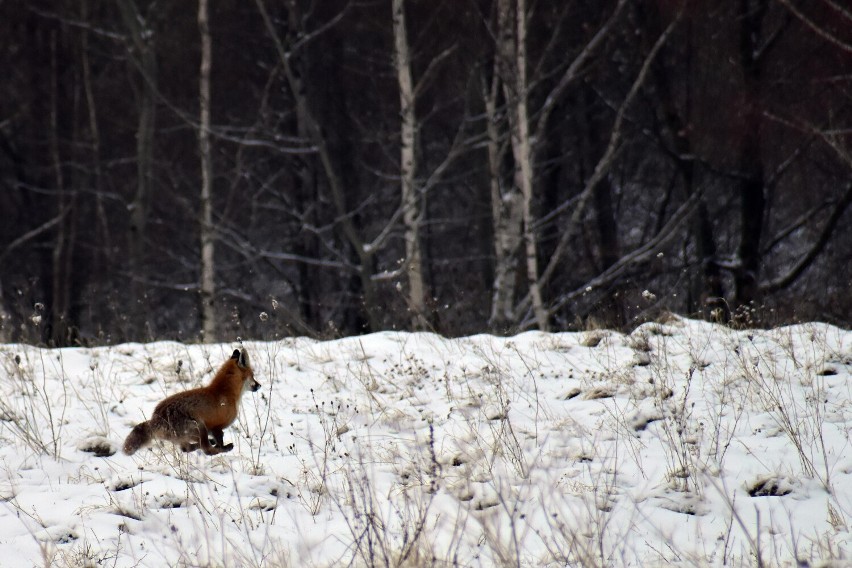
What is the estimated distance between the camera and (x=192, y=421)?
4.93 m

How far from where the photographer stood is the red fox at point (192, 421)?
16.2ft

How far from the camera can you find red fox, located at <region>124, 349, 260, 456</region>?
494 centimetres

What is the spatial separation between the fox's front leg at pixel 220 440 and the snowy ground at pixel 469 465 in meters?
0.06

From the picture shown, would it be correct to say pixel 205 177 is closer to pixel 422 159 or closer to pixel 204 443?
pixel 422 159

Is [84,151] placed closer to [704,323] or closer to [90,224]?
[90,224]

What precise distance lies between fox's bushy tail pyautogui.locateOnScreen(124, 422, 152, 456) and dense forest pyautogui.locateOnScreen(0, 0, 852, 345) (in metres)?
6.22

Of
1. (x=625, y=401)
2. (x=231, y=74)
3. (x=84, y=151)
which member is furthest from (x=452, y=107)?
(x=625, y=401)

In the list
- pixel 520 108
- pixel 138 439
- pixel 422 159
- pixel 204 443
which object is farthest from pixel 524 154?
pixel 138 439

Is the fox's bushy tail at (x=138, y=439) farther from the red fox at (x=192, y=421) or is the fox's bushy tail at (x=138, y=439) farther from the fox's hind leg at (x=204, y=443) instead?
the fox's hind leg at (x=204, y=443)

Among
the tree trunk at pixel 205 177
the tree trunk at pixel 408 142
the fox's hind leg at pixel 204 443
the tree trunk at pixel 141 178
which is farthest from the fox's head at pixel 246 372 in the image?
the tree trunk at pixel 141 178

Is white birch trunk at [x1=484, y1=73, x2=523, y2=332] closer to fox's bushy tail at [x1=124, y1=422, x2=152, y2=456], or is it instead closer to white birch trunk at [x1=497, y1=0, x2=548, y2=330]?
white birch trunk at [x1=497, y1=0, x2=548, y2=330]

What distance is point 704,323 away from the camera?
7680 mm

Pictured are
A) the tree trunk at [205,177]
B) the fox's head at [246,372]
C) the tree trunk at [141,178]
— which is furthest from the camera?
the tree trunk at [141,178]

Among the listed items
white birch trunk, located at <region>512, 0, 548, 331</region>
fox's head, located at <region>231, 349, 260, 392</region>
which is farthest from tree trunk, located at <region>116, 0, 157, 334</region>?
fox's head, located at <region>231, 349, 260, 392</region>
